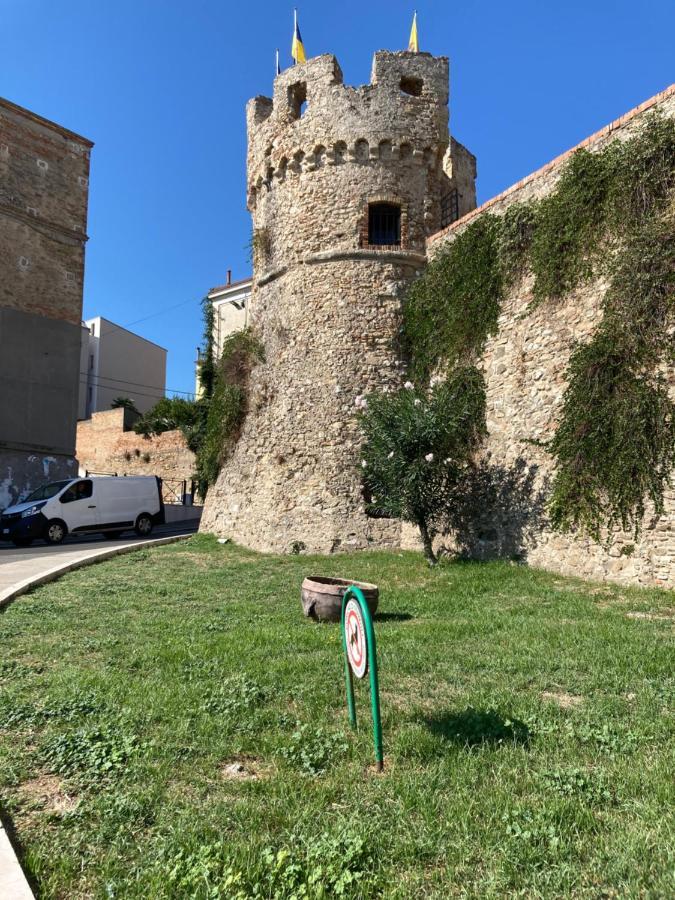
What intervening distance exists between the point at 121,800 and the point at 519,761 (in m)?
2.04

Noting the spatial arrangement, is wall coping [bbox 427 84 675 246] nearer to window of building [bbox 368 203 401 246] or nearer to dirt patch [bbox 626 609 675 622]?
window of building [bbox 368 203 401 246]

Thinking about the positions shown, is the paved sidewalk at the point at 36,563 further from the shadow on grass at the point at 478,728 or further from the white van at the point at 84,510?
the shadow on grass at the point at 478,728

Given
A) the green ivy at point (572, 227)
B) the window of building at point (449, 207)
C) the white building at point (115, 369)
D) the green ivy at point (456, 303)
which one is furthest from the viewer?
the white building at point (115, 369)

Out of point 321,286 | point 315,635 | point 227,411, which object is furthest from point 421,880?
point 227,411

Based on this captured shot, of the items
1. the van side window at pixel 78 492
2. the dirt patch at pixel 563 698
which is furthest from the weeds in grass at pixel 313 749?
the van side window at pixel 78 492

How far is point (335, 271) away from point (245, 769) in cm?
1283

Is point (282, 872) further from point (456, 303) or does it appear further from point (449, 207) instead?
point (449, 207)

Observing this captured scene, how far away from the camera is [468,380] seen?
12.2 meters

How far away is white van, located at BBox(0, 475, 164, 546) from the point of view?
17.1m

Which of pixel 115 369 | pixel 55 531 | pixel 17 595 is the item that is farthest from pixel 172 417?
pixel 17 595

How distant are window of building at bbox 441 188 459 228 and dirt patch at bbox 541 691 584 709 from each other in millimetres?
13441

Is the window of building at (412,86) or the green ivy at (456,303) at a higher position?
the window of building at (412,86)

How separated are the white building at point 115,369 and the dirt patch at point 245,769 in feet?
127

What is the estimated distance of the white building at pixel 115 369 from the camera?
132ft
